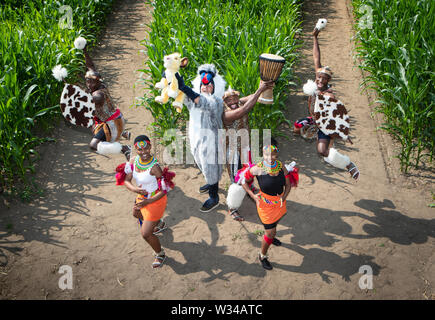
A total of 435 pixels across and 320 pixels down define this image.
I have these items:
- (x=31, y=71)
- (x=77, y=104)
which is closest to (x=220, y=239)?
(x=77, y=104)

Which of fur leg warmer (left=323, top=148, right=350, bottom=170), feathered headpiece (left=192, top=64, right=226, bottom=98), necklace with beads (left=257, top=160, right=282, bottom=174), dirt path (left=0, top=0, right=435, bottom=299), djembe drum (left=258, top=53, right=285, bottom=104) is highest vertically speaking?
djembe drum (left=258, top=53, right=285, bottom=104)

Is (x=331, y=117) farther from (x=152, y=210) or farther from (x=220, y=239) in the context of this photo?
(x=152, y=210)

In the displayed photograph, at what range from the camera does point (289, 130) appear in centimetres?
626

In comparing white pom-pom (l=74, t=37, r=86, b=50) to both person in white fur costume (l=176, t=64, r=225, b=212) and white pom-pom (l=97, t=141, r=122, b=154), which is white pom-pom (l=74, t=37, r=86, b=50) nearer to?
white pom-pom (l=97, t=141, r=122, b=154)

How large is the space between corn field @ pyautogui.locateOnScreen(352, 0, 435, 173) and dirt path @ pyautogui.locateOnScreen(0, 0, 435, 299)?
1.76 feet

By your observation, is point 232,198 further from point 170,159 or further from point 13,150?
point 13,150

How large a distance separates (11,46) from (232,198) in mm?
4862

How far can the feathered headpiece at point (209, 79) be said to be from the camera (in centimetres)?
399

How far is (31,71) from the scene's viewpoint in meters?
6.12

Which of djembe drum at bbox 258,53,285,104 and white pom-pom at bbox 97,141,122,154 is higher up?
djembe drum at bbox 258,53,285,104

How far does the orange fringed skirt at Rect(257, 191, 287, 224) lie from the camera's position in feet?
12.1

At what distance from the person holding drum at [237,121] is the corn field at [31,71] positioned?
9.40 feet

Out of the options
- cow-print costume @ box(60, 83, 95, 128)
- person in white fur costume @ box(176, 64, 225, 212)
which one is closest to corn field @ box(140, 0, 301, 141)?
cow-print costume @ box(60, 83, 95, 128)

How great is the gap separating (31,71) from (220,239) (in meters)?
4.42
